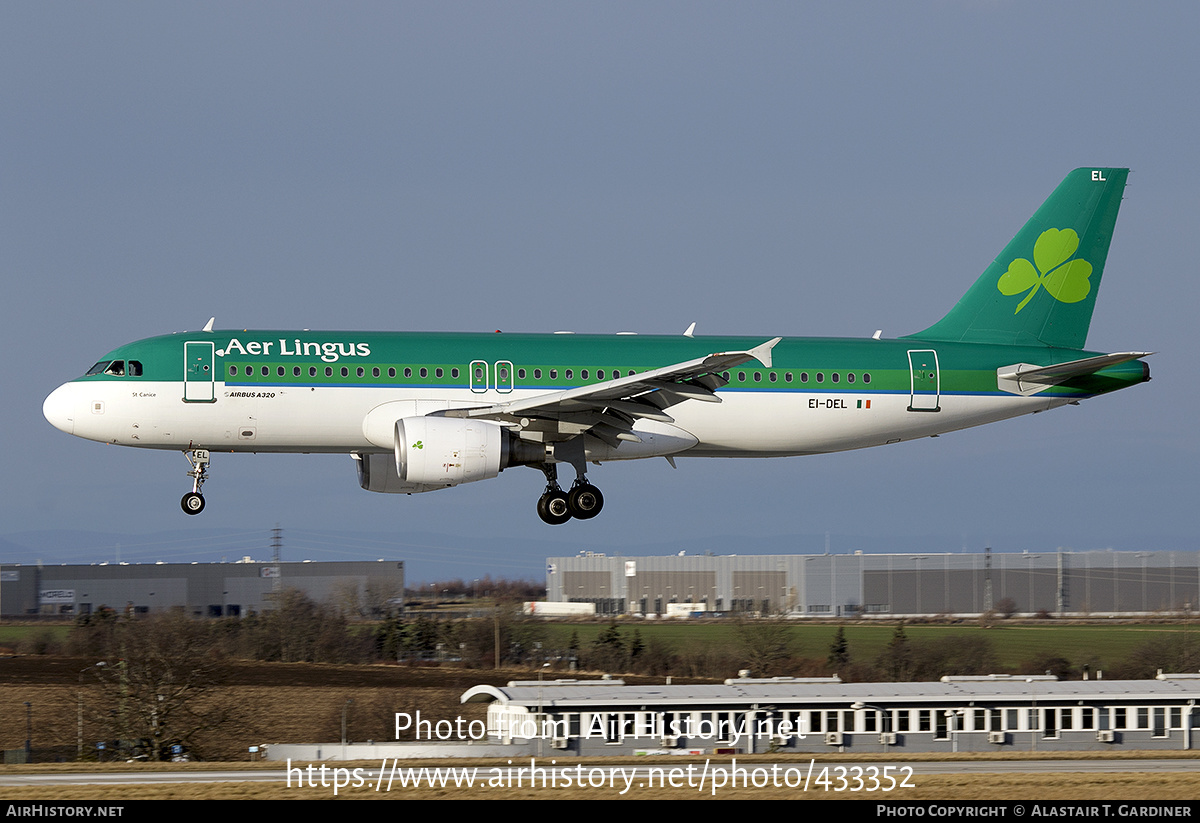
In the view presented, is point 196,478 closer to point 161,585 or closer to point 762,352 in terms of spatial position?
point 762,352

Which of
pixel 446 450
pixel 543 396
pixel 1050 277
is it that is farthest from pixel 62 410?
pixel 1050 277

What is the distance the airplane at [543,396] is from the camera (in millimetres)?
34969

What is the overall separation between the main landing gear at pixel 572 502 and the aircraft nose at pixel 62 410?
11820 millimetres

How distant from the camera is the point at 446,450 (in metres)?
34.2

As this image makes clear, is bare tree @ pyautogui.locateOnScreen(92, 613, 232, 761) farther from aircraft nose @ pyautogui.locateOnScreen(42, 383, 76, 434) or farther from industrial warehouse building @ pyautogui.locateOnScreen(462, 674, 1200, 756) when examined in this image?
aircraft nose @ pyautogui.locateOnScreen(42, 383, 76, 434)

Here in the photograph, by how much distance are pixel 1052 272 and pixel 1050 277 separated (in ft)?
0.67

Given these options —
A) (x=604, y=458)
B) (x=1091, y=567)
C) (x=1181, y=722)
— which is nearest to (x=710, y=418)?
(x=604, y=458)

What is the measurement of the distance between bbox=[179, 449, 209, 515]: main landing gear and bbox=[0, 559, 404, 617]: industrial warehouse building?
71571 mm

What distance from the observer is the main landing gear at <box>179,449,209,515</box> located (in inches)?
1422

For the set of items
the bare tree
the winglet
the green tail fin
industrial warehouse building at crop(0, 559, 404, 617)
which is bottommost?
the bare tree

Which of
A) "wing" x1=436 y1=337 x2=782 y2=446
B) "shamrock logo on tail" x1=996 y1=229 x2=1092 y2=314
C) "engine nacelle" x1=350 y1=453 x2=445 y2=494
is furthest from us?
"shamrock logo on tail" x1=996 y1=229 x2=1092 y2=314

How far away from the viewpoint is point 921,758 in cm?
4241

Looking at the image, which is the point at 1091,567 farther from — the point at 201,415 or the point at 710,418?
the point at 201,415

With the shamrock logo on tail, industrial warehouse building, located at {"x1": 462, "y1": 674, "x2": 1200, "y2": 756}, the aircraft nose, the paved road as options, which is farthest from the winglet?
industrial warehouse building, located at {"x1": 462, "y1": 674, "x2": 1200, "y2": 756}
